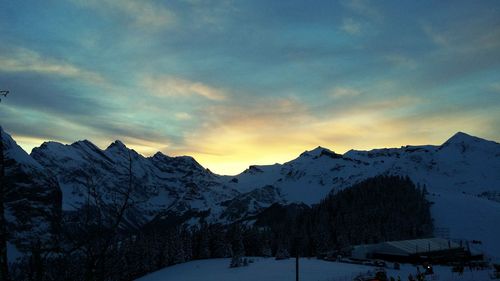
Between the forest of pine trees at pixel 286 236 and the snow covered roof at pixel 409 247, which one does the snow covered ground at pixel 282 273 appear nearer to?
the forest of pine trees at pixel 286 236

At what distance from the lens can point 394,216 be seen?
170 meters

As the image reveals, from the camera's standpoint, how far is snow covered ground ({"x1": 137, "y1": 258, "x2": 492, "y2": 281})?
65875 millimetres

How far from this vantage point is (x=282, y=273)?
7300 centimetres

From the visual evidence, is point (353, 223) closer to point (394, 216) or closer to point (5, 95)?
point (394, 216)

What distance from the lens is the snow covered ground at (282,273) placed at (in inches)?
2594

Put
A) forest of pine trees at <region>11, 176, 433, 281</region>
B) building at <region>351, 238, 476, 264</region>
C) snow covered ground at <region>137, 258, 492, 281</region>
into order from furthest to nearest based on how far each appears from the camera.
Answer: forest of pine trees at <region>11, 176, 433, 281</region>, building at <region>351, 238, 476, 264</region>, snow covered ground at <region>137, 258, 492, 281</region>

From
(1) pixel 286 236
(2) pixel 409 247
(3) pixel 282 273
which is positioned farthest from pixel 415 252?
(1) pixel 286 236

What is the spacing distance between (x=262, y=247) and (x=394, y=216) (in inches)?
2388

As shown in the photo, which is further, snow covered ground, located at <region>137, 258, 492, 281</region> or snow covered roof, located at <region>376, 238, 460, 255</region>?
snow covered roof, located at <region>376, 238, 460, 255</region>

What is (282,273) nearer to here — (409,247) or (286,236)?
(409,247)

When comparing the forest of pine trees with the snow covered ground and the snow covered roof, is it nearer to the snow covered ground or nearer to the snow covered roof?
the snow covered ground

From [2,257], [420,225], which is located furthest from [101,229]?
[420,225]

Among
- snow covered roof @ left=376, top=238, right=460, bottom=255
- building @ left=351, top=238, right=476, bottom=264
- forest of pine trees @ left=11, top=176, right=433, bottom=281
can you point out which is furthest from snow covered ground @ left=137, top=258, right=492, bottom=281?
snow covered roof @ left=376, top=238, right=460, bottom=255

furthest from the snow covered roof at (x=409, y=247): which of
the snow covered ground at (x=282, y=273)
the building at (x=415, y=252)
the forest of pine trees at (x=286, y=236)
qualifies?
the forest of pine trees at (x=286, y=236)
